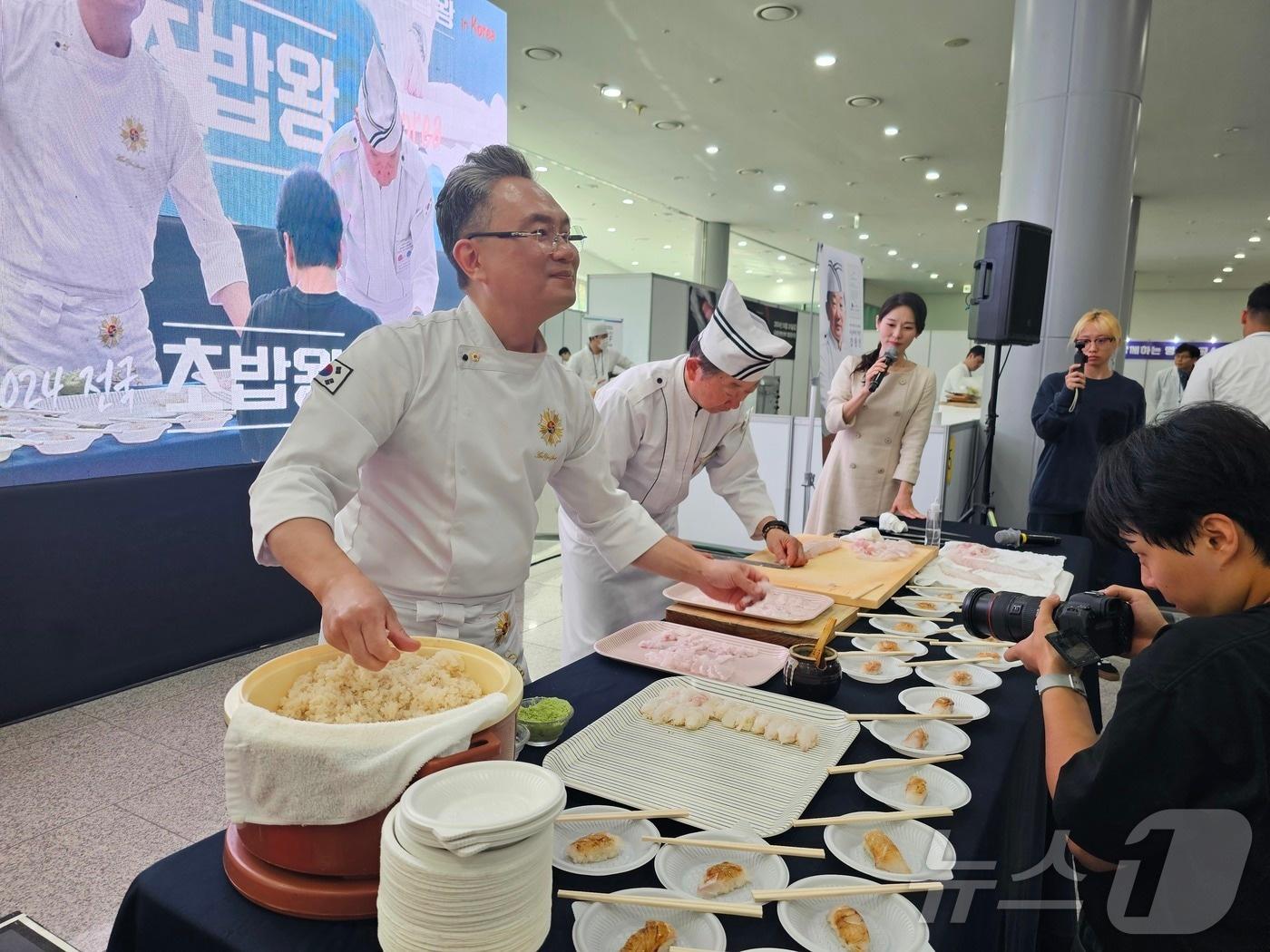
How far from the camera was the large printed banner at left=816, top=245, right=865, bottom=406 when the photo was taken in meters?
4.01

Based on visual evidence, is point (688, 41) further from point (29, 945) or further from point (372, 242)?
point (29, 945)

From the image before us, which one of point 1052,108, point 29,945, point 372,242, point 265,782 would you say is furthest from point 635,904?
point 1052,108

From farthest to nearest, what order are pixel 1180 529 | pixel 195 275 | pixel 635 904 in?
pixel 195 275 → pixel 1180 529 → pixel 635 904

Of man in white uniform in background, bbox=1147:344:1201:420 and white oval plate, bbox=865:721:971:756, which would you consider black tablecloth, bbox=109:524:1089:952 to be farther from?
man in white uniform in background, bbox=1147:344:1201:420

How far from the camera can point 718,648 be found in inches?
64.1

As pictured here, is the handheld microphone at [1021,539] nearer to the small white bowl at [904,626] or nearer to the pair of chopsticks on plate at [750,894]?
the small white bowl at [904,626]

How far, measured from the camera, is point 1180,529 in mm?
1030

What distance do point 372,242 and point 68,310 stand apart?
4.89 feet

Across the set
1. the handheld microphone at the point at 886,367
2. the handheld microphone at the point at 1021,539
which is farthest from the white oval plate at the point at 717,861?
the handheld microphone at the point at 886,367

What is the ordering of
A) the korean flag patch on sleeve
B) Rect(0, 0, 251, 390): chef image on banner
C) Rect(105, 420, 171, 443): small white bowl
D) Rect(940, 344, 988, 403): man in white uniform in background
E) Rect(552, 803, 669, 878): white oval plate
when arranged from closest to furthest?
Rect(552, 803, 669, 878): white oval plate < the korean flag patch on sleeve < Rect(0, 0, 251, 390): chef image on banner < Rect(105, 420, 171, 443): small white bowl < Rect(940, 344, 988, 403): man in white uniform in background

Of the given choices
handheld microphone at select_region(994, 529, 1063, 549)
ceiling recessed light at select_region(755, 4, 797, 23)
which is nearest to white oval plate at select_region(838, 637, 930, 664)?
handheld microphone at select_region(994, 529, 1063, 549)

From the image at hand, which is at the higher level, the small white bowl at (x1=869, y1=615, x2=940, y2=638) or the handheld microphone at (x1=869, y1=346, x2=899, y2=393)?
the handheld microphone at (x1=869, y1=346, x2=899, y2=393)

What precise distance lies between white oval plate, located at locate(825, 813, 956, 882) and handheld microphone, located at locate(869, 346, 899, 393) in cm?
282

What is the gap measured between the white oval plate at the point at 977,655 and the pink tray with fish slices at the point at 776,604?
0.30m
